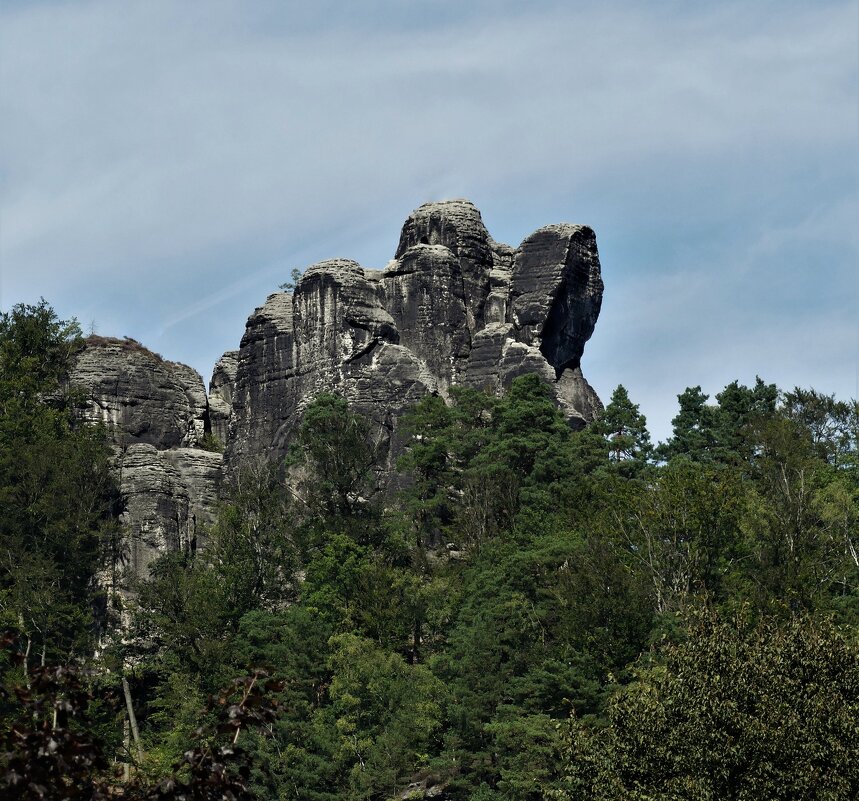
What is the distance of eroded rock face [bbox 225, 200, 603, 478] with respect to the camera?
2677 inches

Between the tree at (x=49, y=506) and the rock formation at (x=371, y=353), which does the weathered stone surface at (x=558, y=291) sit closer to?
the rock formation at (x=371, y=353)

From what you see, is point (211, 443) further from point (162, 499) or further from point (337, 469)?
point (337, 469)

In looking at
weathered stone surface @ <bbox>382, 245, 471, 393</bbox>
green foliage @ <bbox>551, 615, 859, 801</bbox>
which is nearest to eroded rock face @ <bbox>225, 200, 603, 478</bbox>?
weathered stone surface @ <bbox>382, 245, 471, 393</bbox>

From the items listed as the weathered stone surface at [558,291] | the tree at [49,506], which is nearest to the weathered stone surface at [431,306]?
the weathered stone surface at [558,291]

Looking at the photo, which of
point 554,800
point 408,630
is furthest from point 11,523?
point 554,800

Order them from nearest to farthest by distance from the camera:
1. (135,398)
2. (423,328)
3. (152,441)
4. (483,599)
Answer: (483,599) < (152,441) < (135,398) < (423,328)

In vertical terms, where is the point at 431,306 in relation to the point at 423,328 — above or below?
above

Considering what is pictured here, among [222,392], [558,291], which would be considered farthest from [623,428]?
[222,392]

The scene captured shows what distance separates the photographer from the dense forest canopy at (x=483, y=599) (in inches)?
1176

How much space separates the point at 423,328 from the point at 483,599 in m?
25.1

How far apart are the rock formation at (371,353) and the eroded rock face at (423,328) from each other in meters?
0.07

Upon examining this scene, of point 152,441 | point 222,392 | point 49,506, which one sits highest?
point 222,392

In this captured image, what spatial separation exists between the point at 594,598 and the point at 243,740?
36.0 feet

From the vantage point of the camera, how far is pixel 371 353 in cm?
6831
